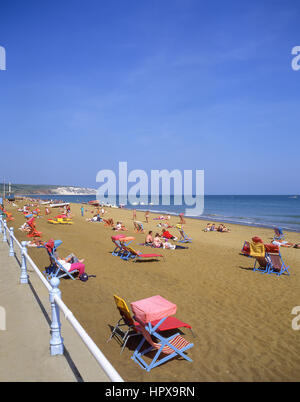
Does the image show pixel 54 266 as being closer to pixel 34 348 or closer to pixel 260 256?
pixel 34 348

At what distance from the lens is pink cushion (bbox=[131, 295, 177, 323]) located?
394cm

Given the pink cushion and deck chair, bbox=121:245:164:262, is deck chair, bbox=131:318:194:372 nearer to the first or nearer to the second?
the pink cushion

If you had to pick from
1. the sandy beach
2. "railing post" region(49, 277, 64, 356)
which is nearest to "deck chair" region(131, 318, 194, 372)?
the sandy beach

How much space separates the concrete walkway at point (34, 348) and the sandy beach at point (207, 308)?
2.06ft

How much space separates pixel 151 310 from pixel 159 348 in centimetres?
51

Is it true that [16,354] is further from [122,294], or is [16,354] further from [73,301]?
[122,294]

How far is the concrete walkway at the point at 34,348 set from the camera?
286 centimetres

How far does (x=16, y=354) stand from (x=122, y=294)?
3.35 meters

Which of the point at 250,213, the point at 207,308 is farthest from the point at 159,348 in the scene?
the point at 250,213

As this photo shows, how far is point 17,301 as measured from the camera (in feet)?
16.1

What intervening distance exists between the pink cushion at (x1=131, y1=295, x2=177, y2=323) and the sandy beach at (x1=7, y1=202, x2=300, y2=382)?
22.4 inches

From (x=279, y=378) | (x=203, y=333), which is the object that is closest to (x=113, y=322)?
(x=203, y=333)

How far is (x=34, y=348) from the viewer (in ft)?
11.0
